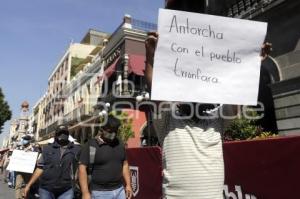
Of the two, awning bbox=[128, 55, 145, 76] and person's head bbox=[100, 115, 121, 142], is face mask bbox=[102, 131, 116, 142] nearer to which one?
person's head bbox=[100, 115, 121, 142]

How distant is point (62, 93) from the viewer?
46.5m

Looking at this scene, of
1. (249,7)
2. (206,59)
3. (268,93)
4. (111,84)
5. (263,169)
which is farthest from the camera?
(111,84)

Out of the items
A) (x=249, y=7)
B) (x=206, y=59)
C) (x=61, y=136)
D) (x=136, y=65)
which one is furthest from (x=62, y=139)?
(x=136, y=65)

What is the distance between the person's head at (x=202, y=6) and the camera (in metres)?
14.6

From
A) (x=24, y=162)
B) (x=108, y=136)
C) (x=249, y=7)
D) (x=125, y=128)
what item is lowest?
(x=24, y=162)

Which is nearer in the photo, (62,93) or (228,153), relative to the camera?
(228,153)

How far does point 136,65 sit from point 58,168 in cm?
1900

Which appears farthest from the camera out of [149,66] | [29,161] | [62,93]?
[62,93]

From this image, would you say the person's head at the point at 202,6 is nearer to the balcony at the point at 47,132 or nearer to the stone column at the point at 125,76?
the stone column at the point at 125,76

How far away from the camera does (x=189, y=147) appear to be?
2.82m

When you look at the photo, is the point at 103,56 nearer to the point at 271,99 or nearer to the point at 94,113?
the point at 94,113

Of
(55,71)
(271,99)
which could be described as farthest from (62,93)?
(271,99)

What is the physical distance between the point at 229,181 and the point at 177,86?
2.47 metres

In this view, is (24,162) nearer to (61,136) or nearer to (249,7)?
(61,136)
